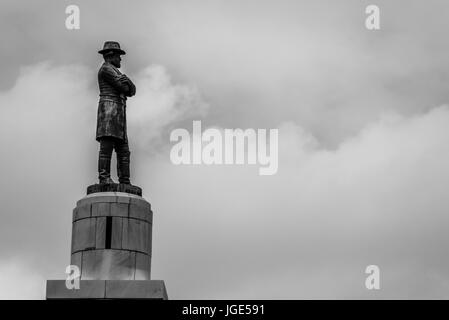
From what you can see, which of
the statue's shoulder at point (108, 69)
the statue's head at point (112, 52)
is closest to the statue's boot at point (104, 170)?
the statue's shoulder at point (108, 69)

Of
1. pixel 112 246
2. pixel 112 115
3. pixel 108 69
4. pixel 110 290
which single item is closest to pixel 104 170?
pixel 112 115

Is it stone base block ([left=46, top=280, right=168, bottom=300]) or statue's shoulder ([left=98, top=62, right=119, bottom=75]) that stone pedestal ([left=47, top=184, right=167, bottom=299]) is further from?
statue's shoulder ([left=98, top=62, right=119, bottom=75])

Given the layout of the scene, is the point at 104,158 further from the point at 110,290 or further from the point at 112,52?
the point at 110,290

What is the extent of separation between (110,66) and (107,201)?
5.57 m

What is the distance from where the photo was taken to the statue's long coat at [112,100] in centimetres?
5500

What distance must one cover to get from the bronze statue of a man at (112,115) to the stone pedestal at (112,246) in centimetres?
94

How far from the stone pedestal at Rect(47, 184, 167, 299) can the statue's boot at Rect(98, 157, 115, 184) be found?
39 cm

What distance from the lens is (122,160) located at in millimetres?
55188

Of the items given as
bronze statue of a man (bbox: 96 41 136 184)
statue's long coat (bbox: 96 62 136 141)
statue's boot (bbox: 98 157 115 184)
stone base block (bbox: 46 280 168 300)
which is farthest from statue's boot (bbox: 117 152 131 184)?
stone base block (bbox: 46 280 168 300)

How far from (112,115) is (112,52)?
2588mm

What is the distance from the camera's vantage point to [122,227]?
5369 cm

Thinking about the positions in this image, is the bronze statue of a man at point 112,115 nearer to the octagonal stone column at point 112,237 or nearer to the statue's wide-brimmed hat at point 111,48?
the statue's wide-brimmed hat at point 111,48

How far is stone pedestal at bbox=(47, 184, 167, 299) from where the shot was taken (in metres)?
52.0
